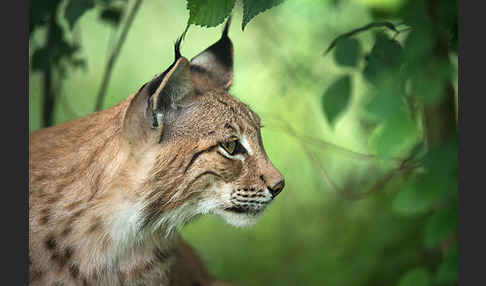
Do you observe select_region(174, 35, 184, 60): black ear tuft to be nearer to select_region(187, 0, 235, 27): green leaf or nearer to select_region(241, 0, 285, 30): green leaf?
select_region(187, 0, 235, 27): green leaf

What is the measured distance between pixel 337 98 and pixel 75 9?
4.59ft

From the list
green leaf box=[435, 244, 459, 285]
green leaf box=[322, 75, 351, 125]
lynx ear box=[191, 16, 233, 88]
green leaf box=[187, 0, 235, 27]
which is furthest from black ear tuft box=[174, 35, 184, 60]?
green leaf box=[435, 244, 459, 285]

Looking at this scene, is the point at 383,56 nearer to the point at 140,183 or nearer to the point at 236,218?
the point at 236,218

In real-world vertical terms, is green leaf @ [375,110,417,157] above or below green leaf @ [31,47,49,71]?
below

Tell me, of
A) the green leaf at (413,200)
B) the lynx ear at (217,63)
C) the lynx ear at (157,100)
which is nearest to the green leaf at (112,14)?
the lynx ear at (217,63)

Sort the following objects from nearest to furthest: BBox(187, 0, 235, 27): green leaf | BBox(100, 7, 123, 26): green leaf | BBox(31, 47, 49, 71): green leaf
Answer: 1. BBox(187, 0, 235, 27): green leaf
2. BBox(31, 47, 49, 71): green leaf
3. BBox(100, 7, 123, 26): green leaf

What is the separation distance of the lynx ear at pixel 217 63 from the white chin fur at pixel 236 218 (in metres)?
0.66

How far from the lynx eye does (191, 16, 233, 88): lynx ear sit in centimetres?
37

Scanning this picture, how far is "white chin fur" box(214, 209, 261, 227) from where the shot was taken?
8.53 ft

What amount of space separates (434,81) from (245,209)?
100 centimetres

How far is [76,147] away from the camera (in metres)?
2.65

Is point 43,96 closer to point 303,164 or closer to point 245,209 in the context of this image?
point 245,209

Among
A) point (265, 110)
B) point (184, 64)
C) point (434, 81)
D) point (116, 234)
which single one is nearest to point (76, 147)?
point (116, 234)

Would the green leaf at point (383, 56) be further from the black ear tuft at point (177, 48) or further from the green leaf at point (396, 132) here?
the black ear tuft at point (177, 48)
